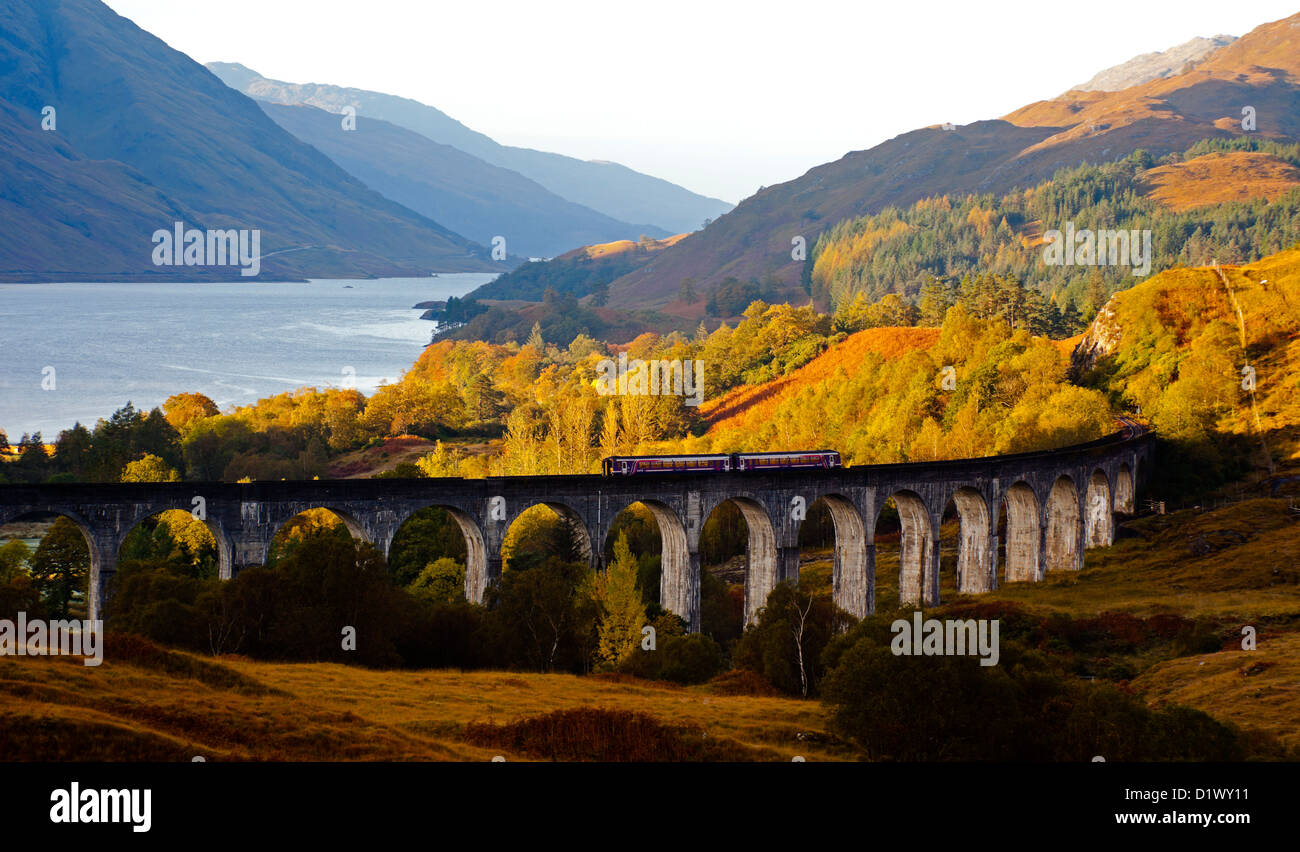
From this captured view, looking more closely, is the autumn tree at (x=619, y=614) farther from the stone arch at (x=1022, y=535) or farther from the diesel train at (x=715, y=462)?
the stone arch at (x=1022, y=535)

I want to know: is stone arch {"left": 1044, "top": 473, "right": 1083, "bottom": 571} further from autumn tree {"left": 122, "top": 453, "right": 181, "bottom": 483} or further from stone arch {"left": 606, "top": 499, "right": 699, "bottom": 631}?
autumn tree {"left": 122, "top": 453, "right": 181, "bottom": 483}

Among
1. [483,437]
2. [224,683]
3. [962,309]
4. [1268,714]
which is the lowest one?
[1268,714]

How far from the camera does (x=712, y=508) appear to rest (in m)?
69.2

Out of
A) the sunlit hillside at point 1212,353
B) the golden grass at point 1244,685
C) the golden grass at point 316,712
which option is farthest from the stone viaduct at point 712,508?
the golden grass at point 1244,685

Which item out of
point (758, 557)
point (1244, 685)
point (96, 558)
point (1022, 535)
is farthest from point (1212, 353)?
point (96, 558)

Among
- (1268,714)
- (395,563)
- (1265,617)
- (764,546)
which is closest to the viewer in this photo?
(1268,714)

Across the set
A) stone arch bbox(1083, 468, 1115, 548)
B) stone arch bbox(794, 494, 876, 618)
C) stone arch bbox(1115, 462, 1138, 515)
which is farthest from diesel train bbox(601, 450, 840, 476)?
stone arch bbox(1115, 462, 1138, 515)

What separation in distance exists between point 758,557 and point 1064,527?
3185 cm

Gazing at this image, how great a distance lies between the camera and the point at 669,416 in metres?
152
